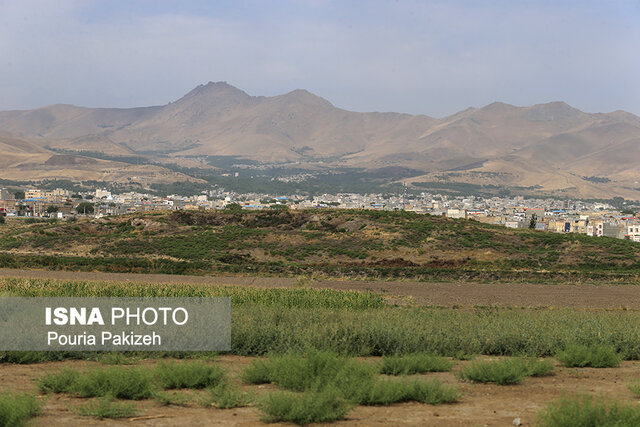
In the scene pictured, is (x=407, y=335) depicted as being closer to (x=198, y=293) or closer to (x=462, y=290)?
(x=198, y=293)

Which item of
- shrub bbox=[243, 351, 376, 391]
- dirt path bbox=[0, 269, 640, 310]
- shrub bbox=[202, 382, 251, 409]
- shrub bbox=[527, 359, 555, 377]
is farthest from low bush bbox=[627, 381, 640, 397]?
dirt path bbox=[0, 269, 640, 310]

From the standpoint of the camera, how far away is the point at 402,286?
127ft

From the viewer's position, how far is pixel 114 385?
A: 38.1ft

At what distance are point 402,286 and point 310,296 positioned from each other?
12.0m

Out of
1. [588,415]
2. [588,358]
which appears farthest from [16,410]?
[588,358]

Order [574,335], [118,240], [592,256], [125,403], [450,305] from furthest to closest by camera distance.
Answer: [118,240] < [592,256] < [450,305] < [574,335] < [125,403]

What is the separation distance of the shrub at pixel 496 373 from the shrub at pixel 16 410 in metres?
7.49

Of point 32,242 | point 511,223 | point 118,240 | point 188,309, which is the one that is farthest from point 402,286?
point 511,223

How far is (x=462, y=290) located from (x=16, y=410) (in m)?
30.0

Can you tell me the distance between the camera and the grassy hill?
45.8 m

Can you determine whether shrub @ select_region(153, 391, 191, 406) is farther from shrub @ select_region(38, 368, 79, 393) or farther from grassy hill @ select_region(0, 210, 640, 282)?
grassy hill @ select_region(0, 210, 640, 282)

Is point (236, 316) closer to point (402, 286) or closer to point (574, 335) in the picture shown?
point (574, 335)

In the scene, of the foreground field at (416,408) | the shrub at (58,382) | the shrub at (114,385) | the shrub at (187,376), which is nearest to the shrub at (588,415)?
the foreground field at (416,408)

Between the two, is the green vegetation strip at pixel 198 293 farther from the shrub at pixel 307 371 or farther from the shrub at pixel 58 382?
the shrub at pixel 58 382
